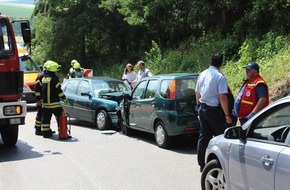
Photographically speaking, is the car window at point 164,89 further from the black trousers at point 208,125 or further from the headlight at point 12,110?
the headlight at point 12,110

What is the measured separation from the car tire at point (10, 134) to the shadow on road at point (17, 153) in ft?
0.45

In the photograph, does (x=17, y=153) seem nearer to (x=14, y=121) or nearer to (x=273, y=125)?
(x=14, y=121)

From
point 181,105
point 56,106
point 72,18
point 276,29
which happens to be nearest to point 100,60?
point 72,18

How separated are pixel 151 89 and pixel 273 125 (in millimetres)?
5381

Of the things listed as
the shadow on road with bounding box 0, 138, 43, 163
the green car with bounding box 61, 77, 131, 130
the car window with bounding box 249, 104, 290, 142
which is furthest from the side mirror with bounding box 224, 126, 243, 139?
the green car with bounding box 61, 77, 131, 130

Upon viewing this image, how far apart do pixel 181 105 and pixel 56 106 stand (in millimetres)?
3557

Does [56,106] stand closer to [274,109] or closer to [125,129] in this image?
[125,129]

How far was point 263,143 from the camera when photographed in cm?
448

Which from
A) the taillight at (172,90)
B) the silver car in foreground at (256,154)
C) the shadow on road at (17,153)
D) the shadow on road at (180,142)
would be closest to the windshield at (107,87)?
the shadow on road at (180,142)

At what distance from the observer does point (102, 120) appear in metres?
12.2

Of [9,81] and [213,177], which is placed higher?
[9,81]

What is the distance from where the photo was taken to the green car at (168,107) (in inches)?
356

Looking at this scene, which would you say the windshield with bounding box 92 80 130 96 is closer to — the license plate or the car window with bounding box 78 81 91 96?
the car window with bounding box 78 81 91 96

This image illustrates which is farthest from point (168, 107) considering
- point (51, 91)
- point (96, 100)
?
point (96, 100)
